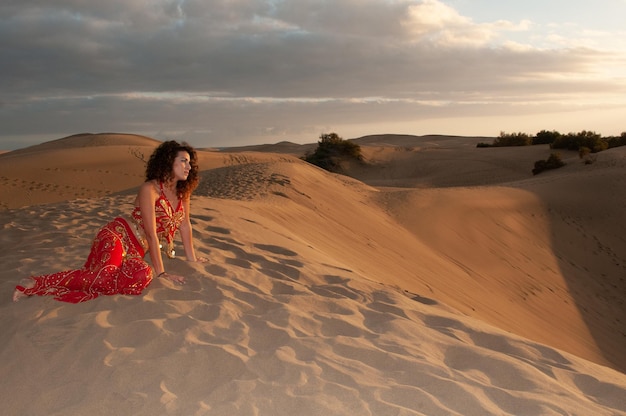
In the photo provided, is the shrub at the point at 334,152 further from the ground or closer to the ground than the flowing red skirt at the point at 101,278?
further from the ground

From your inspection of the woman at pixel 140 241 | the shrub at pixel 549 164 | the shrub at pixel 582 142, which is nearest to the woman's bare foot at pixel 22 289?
the woman at pixel 140 241

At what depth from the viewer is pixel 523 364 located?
3705 mm

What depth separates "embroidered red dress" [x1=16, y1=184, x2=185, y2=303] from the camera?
14.5ft

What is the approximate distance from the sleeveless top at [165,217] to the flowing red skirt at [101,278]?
0.36m

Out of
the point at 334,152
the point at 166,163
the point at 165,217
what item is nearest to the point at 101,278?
the point at 165,217

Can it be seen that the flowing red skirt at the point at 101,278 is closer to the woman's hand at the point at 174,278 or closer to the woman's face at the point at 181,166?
the woman's hand at the point at 174,278

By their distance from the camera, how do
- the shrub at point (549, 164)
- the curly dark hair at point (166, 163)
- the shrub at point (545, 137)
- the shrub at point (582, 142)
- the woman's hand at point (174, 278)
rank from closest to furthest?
1. the woman's hand at point (174, 278)
2. the curly dark hair at point (166, 163)
3. the shrub at point (549, 164)
4. the shrub at point (582, 142)
5. the shrub at point (545, 137)

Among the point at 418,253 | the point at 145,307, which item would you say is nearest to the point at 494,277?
the point at 418,253

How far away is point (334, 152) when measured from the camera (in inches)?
1254

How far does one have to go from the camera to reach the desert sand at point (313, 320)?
3.12 m

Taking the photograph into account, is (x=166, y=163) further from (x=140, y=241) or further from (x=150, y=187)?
(x=140, y=241)

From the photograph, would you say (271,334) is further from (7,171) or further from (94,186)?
(7,171)

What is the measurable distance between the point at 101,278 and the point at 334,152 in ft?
91.1

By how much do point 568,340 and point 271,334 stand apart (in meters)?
5.95
